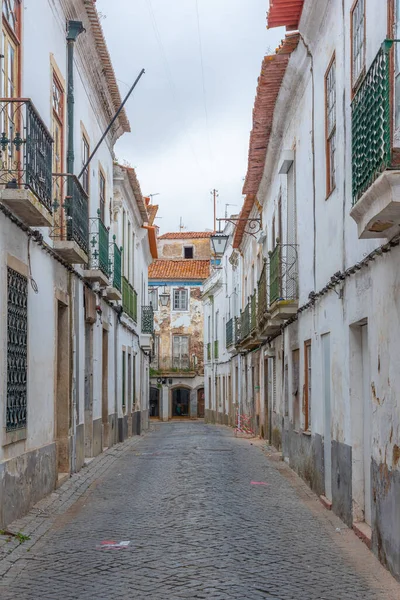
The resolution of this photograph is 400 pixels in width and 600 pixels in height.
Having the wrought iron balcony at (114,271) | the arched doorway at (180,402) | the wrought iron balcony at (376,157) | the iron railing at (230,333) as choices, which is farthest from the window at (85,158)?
the arched doorway at (180,402)

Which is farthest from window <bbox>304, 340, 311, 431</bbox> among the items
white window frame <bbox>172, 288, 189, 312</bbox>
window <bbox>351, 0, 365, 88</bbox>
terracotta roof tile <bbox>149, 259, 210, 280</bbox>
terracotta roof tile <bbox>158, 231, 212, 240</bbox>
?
terracotta roof tile <bbox>158, 231, 212, 240</bbox>

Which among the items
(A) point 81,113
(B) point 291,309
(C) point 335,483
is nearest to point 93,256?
(A) point 81,113

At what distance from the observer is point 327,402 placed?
11.0 meters

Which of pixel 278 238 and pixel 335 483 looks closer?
pixel 335 483

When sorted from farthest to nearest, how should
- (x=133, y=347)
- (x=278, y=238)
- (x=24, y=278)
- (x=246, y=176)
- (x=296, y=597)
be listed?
(x=133, y=347) → (x=246, y=176) → (x=278, y=238) → (x=24, y=278) → (x=296, y=597)

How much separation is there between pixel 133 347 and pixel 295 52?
15.1m

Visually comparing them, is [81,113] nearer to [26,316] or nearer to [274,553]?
[26,316]

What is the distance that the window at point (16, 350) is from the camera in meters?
8.95

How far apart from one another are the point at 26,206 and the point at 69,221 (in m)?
3.70

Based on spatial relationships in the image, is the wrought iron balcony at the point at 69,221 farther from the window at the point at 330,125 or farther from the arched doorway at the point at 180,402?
the arched doorway at the point at 180,402

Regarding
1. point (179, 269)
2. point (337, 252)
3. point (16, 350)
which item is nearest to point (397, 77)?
point (337, 252)

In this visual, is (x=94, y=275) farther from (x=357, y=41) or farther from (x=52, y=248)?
Result: (x=357, y=41)

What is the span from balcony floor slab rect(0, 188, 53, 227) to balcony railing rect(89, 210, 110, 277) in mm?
5937

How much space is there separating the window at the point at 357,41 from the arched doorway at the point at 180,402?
154ft
